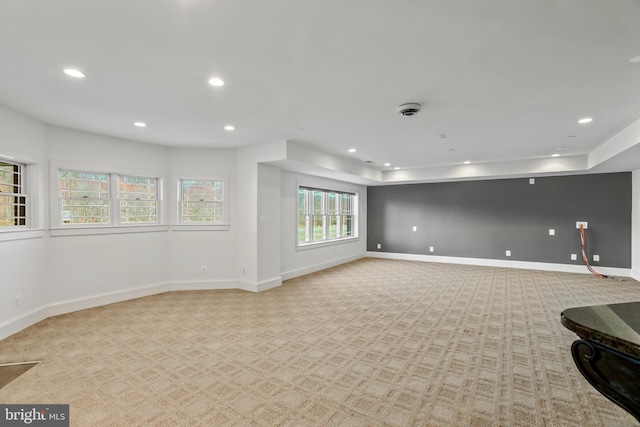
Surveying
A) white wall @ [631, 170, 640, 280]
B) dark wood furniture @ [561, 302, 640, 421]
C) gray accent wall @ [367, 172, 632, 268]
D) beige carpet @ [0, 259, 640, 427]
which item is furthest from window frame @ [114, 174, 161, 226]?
white wall @ [631, 170, 640, 280]

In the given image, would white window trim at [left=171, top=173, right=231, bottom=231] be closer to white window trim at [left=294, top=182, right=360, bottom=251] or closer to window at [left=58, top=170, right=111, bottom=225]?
window at [left=58, top=170, right=111, bottom=225]

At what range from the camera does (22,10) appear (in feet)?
6.06

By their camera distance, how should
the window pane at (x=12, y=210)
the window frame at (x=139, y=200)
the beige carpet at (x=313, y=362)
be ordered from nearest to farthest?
the beige carpet at (x=313, y=362)
the window pane at (x=12, y=210)
the window frame at (x=139, y=200)

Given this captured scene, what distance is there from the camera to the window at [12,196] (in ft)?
12.1

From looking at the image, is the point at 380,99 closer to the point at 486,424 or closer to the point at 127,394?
the point at 486,424

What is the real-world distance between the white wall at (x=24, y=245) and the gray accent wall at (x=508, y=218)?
797 centimetres

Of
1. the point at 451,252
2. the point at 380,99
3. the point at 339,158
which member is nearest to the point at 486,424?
the point at 380,99

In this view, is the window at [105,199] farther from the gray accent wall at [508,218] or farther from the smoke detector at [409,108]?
the gray accent wall at [508,218]

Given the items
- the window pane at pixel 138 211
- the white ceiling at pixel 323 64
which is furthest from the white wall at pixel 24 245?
the window pane at pixel 138 211

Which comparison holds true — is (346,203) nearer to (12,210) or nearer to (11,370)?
(12,210)

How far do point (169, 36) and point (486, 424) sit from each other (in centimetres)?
347

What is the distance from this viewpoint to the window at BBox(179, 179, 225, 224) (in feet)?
18.8

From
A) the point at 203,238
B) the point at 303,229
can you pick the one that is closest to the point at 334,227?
the point at 303,229

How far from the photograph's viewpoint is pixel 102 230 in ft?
15.6
